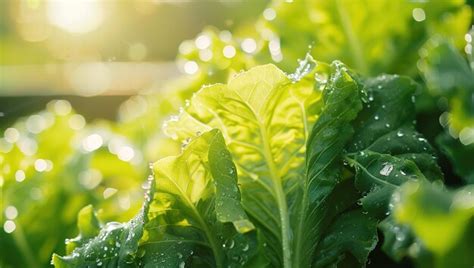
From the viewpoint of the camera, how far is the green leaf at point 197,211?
0.93 metres

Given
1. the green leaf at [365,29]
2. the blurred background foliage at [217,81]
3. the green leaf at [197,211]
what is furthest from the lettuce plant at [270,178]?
the green leaf at [365,29]

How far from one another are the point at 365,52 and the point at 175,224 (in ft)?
1.92

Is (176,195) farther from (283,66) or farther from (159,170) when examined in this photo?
(283,66)

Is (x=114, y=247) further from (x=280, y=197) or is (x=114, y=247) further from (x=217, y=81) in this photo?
(x=217, y=81)

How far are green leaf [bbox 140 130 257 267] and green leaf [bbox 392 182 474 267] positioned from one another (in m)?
0.30

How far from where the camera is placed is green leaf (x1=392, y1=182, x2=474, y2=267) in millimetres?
597

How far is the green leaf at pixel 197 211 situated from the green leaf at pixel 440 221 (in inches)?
11.9

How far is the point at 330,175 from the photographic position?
994 millimetres

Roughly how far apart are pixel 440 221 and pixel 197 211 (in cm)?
44

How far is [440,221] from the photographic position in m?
0.61

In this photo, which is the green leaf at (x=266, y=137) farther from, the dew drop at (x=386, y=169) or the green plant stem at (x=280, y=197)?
the dew drop at (x=386, y=169)

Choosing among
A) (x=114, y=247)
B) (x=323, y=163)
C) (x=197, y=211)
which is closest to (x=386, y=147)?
(x=323, y=163)

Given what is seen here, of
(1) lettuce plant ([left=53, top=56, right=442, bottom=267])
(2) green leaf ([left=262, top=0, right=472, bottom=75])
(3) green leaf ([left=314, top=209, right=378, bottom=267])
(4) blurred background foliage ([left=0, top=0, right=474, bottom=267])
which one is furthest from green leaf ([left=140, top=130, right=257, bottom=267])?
(2) green leaf ([left=262, top=0, right=472, bottom=75])

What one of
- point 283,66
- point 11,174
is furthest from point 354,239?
point 11,174
